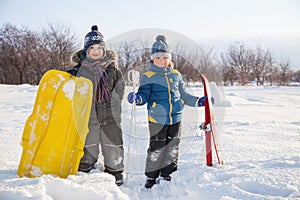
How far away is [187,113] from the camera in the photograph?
461 centimetres

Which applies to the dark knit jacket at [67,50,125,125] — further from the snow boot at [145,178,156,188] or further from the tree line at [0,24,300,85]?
the tree line at [0,24,300,85]

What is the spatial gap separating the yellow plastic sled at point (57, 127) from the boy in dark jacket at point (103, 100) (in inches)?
4.3

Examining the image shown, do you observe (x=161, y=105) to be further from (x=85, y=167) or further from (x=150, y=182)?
(x=85, y=167)

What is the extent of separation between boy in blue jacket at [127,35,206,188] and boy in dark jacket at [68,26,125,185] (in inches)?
9.6

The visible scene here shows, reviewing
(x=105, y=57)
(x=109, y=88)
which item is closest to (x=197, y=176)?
(x=109, y=88)

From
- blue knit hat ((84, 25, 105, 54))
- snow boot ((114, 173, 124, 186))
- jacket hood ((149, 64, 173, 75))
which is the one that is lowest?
snow boot ((114, 173, 124, 186))

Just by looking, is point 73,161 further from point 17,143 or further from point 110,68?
point 17,143

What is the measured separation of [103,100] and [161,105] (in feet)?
1.82

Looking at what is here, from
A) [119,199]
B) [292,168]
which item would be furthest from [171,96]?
[292,168]

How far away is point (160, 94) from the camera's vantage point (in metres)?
2.35

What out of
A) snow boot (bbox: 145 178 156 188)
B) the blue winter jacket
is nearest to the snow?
snow boot (bbox: 145 178 156 188)

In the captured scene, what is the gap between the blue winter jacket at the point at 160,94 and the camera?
7.70ft

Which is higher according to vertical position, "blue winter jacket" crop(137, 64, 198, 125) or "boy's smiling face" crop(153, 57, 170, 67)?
"boy's smiling face" crop(153, 57, 170, 67)

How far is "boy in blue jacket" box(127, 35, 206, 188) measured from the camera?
7.71ft
